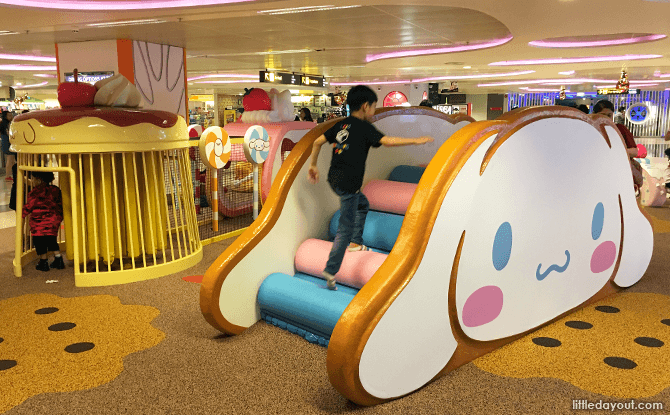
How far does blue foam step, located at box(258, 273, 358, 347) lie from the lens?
3.24m

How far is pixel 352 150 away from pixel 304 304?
0.98 metres

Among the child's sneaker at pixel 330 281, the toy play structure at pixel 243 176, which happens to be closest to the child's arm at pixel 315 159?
the child's sneaker at pixel 330 281

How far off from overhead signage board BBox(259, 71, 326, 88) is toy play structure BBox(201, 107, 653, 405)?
823cm

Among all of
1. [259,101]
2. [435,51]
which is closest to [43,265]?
[259,101]

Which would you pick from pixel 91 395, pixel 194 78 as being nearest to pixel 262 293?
pixel 91 395

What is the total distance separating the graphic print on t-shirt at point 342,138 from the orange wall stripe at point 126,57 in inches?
207

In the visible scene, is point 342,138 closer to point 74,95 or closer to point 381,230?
point 381,230

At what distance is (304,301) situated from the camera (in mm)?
3355

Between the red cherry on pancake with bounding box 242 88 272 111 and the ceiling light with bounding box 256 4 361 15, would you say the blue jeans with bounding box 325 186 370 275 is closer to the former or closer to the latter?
the ceiling light with bounding box 256 4 361 15

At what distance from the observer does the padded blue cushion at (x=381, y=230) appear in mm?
3695

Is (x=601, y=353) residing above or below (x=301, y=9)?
below

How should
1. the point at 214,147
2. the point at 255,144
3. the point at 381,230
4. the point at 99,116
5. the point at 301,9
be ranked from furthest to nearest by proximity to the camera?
the point at 255,144, the point at 214,147, the point at 301,9, the point at 99,116, the point at 381,230

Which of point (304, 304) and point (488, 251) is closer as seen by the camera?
point (488, 251)

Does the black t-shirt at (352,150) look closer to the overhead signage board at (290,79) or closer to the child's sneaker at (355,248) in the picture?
the child's sneaker at (355,248)
